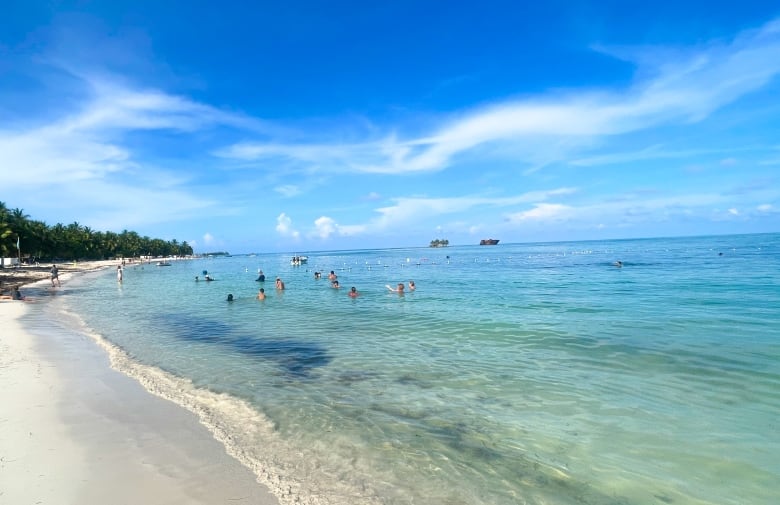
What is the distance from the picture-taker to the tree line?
6744cm

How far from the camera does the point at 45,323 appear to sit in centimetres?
1930

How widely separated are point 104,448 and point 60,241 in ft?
356

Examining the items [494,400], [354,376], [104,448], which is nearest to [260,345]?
[354,376]

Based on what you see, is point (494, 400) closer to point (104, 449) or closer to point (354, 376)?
point (354, 376)

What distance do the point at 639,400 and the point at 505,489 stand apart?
15.4ft

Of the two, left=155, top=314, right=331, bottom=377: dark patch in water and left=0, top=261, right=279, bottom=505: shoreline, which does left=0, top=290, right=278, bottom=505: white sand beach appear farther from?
left=155, top=314, right=331, bottom=377: dark patch in water

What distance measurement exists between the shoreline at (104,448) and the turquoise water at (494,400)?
1.61 ft

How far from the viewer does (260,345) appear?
14898 mm

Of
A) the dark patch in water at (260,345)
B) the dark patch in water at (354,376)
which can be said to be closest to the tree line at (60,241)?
the dark patch in water at (260,345)

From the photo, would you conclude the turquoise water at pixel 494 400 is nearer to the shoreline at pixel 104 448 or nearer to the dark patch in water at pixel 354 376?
the dark patch in water at pixel 354 376

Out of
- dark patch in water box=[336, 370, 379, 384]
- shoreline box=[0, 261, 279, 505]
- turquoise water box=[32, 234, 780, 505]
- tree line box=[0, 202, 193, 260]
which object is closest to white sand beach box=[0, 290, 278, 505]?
shoreline box=[0, 261, 279, 505]

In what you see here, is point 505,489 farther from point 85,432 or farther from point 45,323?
point 45,323

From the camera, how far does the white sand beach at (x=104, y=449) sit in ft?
16.5

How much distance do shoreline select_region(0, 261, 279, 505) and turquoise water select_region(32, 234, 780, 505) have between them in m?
0.49
